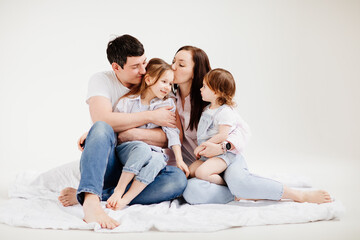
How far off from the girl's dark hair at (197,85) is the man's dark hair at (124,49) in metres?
0.37

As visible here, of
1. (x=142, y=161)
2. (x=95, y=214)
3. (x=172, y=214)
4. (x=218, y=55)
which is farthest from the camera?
(x=218, y=55)

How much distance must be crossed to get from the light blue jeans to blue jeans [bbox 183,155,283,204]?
27 centimetres

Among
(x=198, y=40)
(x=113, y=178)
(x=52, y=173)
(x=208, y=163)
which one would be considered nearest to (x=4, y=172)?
(x=52, y=173)

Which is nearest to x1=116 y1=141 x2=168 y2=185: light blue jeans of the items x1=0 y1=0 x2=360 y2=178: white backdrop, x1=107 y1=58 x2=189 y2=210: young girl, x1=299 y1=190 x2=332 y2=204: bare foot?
x1=107 y1=58 x2=189 y2=210: young girl

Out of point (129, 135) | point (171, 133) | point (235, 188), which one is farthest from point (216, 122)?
point (129, 135)

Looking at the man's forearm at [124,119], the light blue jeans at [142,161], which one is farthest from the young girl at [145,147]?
the man's forearm at [124,119]

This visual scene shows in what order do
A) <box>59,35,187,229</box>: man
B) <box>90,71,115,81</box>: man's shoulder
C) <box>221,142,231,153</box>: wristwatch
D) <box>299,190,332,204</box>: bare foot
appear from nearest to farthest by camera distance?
1. <box>59,35,187,229</box>: man
2. <box>299,190,332,204</box>: bare foot
3. <box>221,142,231,153</box>: wristwatch
4. <box>90,71,115,81</box>: man's shoulder

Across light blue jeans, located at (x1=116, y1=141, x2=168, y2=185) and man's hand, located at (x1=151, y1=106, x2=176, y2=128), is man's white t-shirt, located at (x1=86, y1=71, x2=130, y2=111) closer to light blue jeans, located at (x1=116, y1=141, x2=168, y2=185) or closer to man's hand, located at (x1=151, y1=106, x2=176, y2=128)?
man's hand, located at (x1=151, y1=106, x2=176, y2=128)

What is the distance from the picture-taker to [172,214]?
2.72 meters

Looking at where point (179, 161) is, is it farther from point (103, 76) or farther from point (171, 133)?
point (103, 76)

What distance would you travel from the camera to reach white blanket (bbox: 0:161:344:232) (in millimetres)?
2475

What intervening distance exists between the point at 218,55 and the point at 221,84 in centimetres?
209

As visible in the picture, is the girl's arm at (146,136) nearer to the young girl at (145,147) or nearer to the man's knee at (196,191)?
the young girl at (145,147)

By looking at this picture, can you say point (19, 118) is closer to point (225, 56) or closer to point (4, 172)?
point (4, 172)
